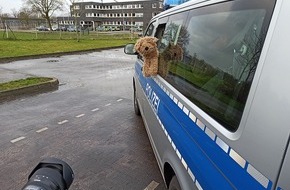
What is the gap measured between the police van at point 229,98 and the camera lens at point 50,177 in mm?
763

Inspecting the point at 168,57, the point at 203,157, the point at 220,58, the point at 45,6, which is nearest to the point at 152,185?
the point at 168,57

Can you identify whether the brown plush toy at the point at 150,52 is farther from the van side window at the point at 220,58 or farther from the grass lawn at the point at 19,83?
the grass lawn at the point at 19,83

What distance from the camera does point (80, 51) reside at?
1861 centimetres

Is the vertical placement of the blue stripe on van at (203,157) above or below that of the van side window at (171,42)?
below

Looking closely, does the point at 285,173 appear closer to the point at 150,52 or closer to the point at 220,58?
the point at 220,58

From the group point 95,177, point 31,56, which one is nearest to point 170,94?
point 95,177

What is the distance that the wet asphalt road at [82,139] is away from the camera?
3.42 meters

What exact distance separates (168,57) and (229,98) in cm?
136

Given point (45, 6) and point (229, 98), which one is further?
point (45, 6)

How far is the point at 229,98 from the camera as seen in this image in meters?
1.49

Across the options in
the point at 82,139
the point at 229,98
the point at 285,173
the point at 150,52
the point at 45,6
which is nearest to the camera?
the point at 285,173

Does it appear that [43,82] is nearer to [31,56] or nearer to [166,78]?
[166,78]

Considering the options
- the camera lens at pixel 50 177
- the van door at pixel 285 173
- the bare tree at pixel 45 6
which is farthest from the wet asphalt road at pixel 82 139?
the bare tree at pixel 45 6

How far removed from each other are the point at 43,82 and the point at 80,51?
10819mm
